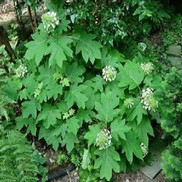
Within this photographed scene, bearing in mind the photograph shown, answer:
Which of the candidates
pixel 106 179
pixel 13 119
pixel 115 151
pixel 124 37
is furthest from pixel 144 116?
pixel 13 119

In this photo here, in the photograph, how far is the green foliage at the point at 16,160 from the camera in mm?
3363

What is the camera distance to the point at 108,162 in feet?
11.8

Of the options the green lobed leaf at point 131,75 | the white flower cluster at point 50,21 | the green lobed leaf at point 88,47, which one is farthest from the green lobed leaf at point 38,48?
the green lobed leaf at point 131,75

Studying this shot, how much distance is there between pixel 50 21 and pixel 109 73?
746mm

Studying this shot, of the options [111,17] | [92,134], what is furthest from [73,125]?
[111,17]

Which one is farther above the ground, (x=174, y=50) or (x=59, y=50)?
(x=59, y=50)

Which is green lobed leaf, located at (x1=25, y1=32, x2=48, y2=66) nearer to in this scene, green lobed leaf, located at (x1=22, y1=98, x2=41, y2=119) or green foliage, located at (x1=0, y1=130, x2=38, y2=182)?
green lobed leaf, located at (x1=22, y1=98, x2=41, y2=119)

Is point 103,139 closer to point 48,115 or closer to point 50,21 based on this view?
point 48,115

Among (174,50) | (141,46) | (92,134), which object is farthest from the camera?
(174,50)

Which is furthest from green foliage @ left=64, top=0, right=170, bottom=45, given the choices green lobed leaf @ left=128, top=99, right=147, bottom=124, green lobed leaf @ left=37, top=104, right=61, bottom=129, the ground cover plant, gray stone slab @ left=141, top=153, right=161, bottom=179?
gray stone slab @ left=141, top=153, right=161, bottom=179

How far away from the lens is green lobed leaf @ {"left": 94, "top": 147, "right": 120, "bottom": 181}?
357cm

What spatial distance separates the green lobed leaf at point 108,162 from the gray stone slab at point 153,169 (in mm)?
413

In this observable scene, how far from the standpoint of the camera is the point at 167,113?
319 centimetres

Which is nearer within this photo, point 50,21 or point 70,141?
point 50,21
